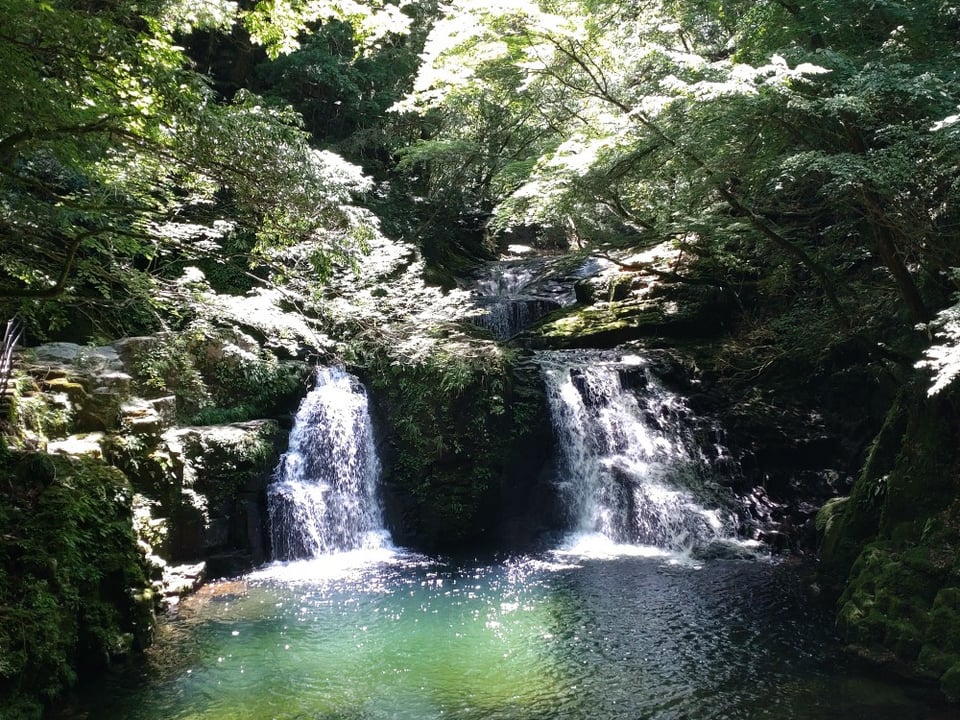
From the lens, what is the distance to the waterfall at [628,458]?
12062 millimetres

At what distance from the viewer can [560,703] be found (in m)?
6.38

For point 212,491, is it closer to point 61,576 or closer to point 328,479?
point 328,479

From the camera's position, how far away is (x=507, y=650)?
763 centimetres

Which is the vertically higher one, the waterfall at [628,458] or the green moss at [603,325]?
the green moss at [603,325]

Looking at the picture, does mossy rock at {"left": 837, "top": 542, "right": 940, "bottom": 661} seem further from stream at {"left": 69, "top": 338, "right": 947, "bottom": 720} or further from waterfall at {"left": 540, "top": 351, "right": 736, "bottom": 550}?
waterfall at {"left": 540, "top": 351, "right": 736, "bottom": 550}

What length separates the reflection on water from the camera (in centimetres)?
631

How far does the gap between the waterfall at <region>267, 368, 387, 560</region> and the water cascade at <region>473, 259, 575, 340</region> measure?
4.98 m

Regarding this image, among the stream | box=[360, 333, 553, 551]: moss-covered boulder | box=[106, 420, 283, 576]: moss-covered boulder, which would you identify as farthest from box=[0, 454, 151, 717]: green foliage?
box=[360, 333, 553, 551]: moss-covered boulder

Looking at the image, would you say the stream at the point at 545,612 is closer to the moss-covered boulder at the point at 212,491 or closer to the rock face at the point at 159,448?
the moss-covered boulder at the point at 212,491

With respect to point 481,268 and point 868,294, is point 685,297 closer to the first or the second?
point 868,294

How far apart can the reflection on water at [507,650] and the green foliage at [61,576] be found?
0.53 metres

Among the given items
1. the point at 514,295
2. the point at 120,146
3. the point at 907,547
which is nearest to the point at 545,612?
the point at 907,547

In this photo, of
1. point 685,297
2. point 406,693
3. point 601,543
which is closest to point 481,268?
point 685,297

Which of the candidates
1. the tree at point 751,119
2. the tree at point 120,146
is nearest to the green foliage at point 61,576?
the tree at point 120,146
